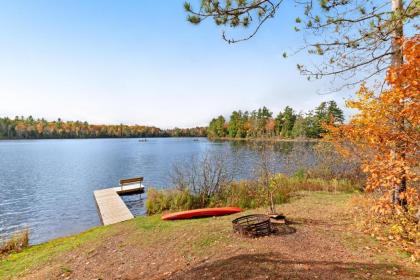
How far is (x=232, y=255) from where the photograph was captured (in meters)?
5.32

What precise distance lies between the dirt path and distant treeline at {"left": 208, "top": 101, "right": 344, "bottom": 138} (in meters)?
3.65

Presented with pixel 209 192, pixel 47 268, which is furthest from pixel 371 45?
pixel 47 268

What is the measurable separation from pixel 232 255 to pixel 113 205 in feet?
35.3

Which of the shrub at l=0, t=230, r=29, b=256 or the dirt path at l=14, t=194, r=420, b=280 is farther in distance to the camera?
the shrub at l=0, t=230, r=29, b=256

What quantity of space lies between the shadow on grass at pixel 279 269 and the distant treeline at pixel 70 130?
5381 inches

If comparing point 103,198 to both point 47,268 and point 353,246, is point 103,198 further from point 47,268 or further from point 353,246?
point 353,246

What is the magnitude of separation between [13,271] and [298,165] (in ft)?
43.2

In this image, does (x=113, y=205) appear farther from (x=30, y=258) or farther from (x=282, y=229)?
(x=282, y=229)

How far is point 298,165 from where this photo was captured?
50.9 ft

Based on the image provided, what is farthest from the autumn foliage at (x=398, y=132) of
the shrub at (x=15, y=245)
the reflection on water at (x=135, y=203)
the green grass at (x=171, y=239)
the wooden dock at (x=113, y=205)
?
the reflection on water at (x=135, y=203)

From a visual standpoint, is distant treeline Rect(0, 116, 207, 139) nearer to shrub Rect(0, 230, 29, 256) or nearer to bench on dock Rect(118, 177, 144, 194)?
bench on dock Rect(118, 177, 144, 194)

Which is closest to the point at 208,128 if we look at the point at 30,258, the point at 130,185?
the point at 130,185

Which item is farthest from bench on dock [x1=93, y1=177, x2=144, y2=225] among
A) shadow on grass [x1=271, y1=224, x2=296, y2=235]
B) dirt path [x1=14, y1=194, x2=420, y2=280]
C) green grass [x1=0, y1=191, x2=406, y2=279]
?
shadow on grass [x1=271, y1=224, x2=296, y2=235]

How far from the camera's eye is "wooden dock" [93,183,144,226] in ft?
39.8
